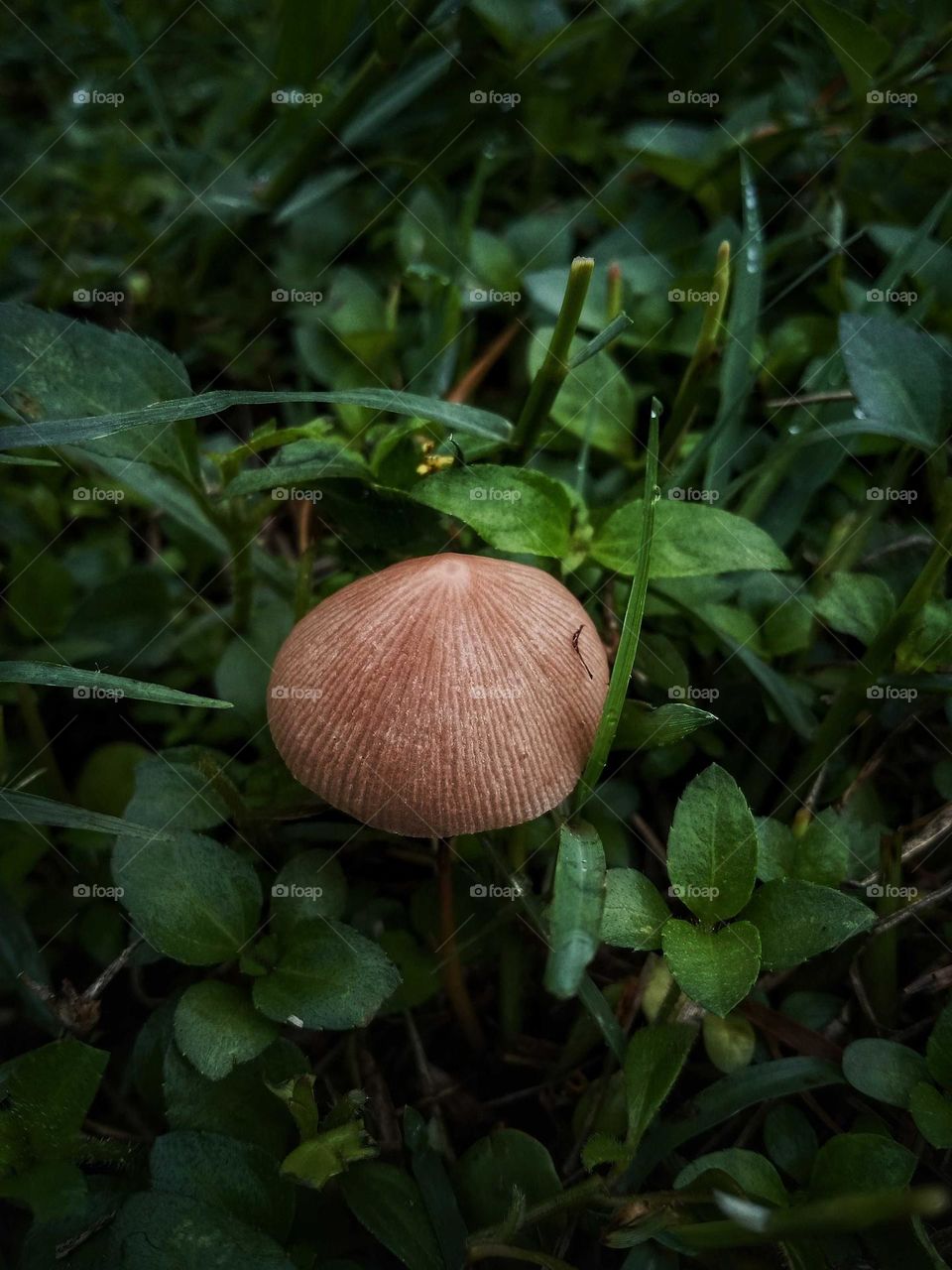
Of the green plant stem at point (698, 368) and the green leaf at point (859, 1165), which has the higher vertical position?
the green plant stem at point (698, 368)

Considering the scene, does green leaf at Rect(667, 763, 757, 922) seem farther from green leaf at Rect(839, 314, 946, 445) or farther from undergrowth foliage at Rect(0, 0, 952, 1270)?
green leaf at Rect(839, 314, 946, 445)

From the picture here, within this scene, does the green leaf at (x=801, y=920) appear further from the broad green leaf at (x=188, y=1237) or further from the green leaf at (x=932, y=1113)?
the broad green leaf at (x=188, y=1237)

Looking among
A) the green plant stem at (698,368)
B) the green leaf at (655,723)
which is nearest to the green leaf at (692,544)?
the green leaf at (655,723)

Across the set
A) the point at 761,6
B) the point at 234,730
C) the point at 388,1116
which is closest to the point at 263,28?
the point at 761,6

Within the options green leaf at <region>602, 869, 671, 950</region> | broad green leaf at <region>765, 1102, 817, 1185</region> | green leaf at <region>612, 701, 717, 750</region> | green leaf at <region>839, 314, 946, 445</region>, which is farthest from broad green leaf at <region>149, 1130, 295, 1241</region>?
green leaf at <region>839, 314, 946, 445</region>

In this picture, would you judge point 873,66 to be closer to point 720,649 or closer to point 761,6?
point 761,6

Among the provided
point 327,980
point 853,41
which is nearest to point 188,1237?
point 327,980
